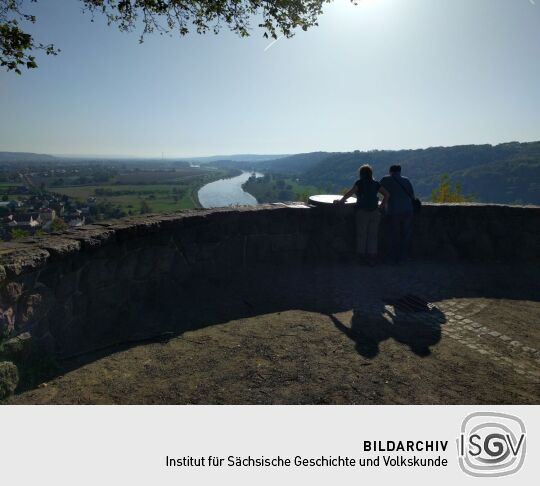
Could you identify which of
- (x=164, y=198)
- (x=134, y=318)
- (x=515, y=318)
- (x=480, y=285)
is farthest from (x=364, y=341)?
(x=164, y=198)

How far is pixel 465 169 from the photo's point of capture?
11950cm

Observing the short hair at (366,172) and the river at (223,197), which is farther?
the river at (223,197)

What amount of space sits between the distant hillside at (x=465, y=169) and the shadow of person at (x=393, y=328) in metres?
84.7

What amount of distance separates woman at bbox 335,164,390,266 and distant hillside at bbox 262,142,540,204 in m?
82.8

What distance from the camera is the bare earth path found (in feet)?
9.32

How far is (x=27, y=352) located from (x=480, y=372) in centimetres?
374

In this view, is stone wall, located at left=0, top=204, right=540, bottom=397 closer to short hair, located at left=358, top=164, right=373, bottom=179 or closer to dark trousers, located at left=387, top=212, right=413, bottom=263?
dark trousers, located at left=387, top=212, right=413, bottom=263

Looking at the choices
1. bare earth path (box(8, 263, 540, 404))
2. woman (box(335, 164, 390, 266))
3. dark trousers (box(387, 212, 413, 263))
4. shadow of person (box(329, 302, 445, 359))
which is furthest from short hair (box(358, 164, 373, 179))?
shadow of person (box(329, 302, 445, 359))

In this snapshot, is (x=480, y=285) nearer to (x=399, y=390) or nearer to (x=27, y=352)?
(x=399, y=390)

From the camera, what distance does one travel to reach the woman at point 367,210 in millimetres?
6133

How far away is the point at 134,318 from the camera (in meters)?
4.22

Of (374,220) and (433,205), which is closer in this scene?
(374,220)

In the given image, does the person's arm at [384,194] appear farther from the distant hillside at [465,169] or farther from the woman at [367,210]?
the distant hillside at [465,169]

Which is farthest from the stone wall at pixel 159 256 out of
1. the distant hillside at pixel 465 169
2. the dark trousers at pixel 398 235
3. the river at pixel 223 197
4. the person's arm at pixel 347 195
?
the distant hillside at pixel 465 169
